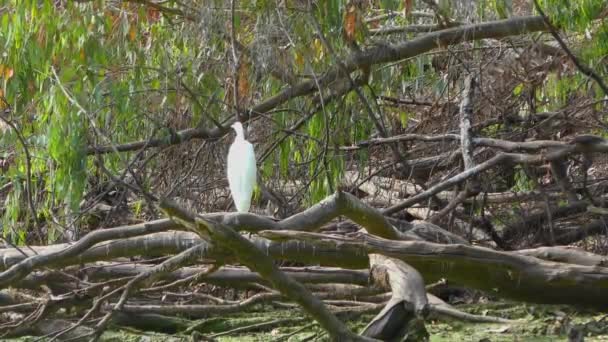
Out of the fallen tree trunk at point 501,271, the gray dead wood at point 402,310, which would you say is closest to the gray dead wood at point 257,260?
the gray dead wood at point 402,310

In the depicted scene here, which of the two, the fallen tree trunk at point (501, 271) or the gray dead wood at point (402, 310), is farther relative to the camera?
the fallen tree trunk at point (501, 271)

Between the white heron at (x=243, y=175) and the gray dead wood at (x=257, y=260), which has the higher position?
the white heron at (x=243, y=175)

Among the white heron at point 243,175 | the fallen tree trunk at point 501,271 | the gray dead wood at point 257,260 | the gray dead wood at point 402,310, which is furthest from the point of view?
the white heron at point 243,175

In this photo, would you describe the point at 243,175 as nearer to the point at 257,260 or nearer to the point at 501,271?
the point at 257,260

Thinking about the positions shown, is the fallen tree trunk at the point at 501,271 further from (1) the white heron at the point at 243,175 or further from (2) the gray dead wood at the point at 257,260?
(1) the white heron at the point at 243,175

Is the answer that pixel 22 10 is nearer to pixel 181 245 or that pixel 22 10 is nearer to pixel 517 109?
pixel 181 245

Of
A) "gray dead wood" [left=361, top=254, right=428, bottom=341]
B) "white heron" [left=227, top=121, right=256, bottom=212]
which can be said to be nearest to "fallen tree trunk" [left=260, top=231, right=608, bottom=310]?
"gray dead wood" [left=361, top=254, right=428, bottom=341]

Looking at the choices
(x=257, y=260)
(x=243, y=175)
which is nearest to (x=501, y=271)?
(x=257, y=260)

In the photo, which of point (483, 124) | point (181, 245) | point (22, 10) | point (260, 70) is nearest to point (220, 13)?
point (260, 70)

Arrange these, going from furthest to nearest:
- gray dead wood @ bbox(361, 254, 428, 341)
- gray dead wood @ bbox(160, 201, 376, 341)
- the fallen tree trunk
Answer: the fallen tree trunk, gray dead wood @ bbox(361, 254, 428, 341), gray dead wood @ bbox(160, 201, 376, 341)

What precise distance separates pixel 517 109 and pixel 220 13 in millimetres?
1995

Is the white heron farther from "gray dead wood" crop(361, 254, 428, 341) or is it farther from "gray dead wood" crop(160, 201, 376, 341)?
"gray dead wood" crop(361, 254, 428, 341)

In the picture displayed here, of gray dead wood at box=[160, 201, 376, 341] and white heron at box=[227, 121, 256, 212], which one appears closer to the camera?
gray dead wood at box=[160, 201, 376, 341]

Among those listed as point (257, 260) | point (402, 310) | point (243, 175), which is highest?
point (243, 175)
